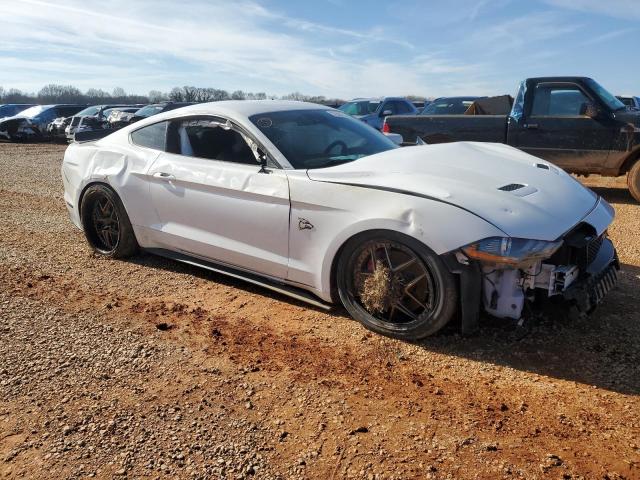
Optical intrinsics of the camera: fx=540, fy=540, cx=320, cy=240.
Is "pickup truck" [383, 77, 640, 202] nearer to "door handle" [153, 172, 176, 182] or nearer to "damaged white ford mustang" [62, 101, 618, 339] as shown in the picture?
"damaged white ford mustang" [62, 101, 618, 339]

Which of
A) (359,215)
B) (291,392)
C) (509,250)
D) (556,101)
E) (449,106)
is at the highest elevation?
(449,106)

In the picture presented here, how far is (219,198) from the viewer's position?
3.98 meters

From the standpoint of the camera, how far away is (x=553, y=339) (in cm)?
331

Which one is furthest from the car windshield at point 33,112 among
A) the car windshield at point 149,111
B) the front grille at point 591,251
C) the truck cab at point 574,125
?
the front grille at point 591,251

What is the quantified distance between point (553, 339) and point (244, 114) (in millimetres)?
2662

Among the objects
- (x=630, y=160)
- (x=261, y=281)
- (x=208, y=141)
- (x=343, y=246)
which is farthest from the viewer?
(x=630, y=160)

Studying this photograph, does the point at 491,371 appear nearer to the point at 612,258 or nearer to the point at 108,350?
the point at 612,258

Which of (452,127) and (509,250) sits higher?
(452,127)

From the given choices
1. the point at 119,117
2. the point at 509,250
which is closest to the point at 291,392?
the point at 509,250

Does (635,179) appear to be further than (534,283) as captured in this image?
Yes

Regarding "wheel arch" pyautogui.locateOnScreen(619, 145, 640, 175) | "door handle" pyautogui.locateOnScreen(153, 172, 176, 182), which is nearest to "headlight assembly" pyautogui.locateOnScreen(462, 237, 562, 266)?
"door handle" pyautogui.locateOnScreen(153, 172, 176, 182)

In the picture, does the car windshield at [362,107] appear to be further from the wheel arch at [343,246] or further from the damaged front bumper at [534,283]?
the damaged front bumper at [534,283]

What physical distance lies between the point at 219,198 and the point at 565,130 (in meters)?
6.11

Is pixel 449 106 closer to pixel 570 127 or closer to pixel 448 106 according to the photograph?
pixel 448 106
